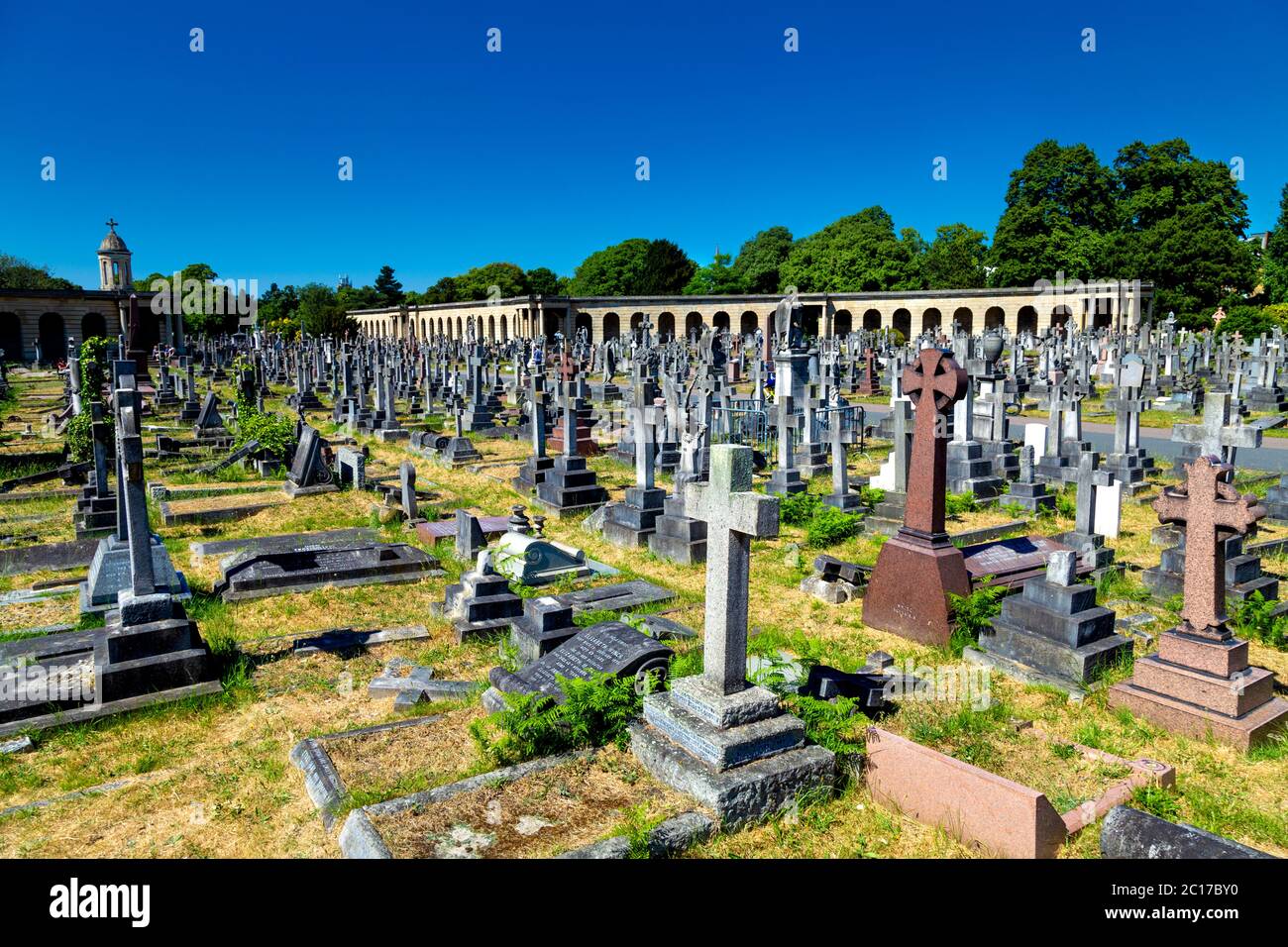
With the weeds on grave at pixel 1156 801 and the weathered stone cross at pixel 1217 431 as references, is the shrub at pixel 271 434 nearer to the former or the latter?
the weathered stone cross at pixel 1217 431

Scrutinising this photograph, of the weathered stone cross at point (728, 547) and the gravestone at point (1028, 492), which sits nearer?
the weathered stone cross at point (728, 547)

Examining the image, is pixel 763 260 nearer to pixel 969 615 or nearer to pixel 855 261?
pixel 855 261

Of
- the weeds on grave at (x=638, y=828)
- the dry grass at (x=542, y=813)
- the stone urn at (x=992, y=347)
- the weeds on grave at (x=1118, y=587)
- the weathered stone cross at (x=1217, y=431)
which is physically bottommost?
the weeds on grave at (x=1118, y=587)

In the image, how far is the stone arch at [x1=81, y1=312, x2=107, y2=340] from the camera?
5378 centimetres

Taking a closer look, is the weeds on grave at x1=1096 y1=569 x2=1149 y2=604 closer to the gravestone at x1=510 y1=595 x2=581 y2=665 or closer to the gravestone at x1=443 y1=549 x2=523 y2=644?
the gravestone at x1=510 y1=595 x2=581 y2=665

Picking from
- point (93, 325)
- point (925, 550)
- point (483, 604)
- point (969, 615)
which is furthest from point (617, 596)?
point (93, 325)

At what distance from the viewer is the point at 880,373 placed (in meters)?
32.0

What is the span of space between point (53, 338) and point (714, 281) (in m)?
50.1

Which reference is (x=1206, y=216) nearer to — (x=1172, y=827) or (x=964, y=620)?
(x=964, y=620)

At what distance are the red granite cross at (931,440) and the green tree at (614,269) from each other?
74.1m

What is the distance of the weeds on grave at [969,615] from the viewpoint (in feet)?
22.6

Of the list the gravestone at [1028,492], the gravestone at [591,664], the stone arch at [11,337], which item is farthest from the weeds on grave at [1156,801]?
the stone arch at [11,337]

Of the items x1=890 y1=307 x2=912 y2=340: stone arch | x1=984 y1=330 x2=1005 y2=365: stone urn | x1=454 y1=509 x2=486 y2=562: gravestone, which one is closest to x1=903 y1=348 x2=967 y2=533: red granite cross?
x1=454 y1=509 x2=486 y2=562: gravestone

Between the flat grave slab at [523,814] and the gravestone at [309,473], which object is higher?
the gravestone at [309,473]
